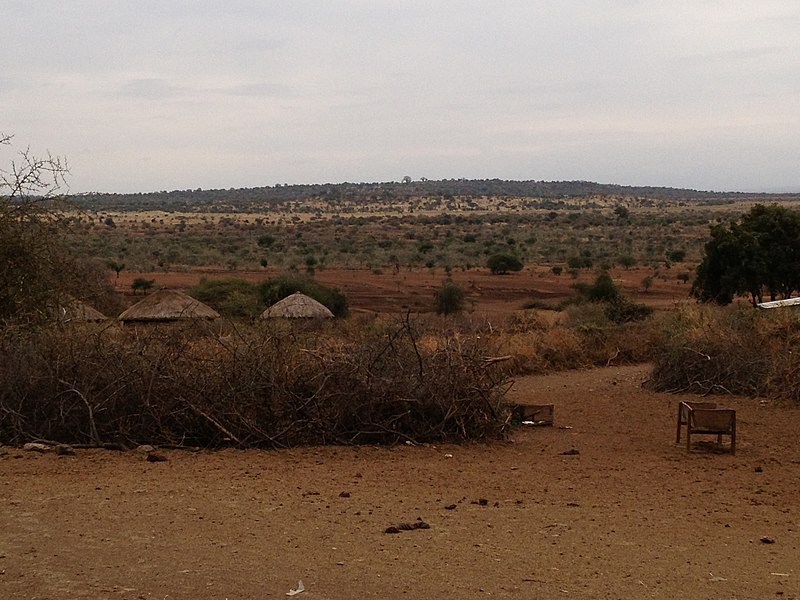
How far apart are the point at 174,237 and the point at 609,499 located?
64.8 m

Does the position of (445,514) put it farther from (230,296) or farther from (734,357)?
(230,296)

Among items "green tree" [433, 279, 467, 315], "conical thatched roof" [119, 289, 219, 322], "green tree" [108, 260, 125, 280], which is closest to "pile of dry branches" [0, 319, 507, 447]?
"conical thatched roof" [119, 289, 219, 322]

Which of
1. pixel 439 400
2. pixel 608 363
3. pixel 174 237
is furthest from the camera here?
pixel 174 237

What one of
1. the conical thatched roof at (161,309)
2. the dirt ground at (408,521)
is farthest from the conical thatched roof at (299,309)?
the dirt ground at (408,521)

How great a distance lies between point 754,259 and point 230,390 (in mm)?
23029

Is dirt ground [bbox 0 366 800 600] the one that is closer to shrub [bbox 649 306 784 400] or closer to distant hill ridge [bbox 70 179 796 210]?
shrub [bbox 649 306 784 400]

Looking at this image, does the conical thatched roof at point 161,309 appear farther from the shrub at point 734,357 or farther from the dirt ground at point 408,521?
the dirt ground at point 408,521

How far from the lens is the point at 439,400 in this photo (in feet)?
40.7

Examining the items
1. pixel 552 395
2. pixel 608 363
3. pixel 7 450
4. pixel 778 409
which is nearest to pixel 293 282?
pixel 608 363

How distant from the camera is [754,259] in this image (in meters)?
30.6

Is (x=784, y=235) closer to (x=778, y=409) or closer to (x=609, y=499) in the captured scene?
(x=778, y=409)

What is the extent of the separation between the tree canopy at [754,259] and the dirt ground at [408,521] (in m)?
18.7

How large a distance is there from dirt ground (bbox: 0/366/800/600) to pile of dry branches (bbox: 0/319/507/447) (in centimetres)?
42

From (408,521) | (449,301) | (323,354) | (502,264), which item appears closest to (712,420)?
(323,354)
